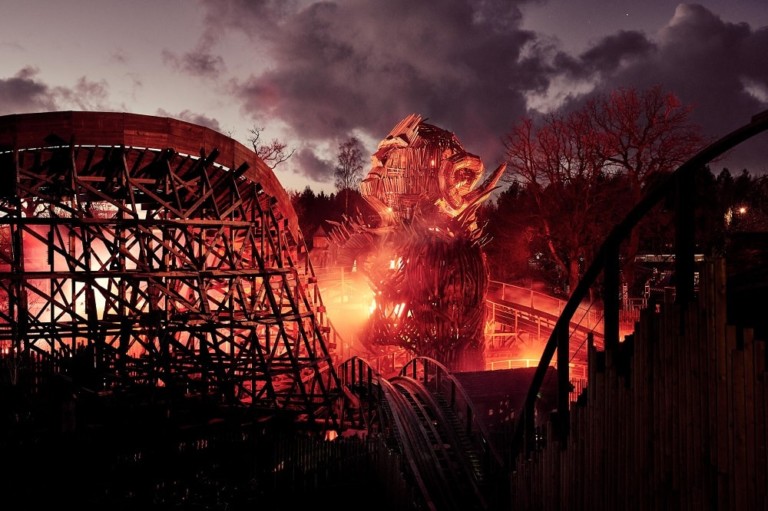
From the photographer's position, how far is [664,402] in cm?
439

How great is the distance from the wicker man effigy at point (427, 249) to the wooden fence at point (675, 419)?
45.7ft

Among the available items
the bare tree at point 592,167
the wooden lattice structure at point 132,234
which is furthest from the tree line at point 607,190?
the wooden lattice structure at point 132,234

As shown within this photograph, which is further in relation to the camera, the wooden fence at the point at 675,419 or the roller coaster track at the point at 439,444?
the roller coaster track at the point at 439,444

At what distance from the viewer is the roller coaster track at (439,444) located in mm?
9758

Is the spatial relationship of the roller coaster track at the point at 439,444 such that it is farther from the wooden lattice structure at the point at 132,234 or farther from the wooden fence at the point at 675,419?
the wooden fence at the point at 675,419

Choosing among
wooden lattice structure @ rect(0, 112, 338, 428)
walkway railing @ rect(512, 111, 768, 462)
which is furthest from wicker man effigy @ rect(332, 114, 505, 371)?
walkway railing @ rect(512, 111, 768, 462)

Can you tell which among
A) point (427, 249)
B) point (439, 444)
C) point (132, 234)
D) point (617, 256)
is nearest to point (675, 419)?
point (617, 256)

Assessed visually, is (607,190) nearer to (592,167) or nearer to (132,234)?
(592,167)

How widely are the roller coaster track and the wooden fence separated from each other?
295 cm

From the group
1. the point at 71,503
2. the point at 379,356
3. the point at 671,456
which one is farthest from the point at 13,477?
the point at 379,356

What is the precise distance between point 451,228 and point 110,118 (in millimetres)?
11341

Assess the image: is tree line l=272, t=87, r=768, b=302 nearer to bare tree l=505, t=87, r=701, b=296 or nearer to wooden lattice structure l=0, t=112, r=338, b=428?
bare tree l=505, t=87, r=701, b=296

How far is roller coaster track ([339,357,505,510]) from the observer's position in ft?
32.0

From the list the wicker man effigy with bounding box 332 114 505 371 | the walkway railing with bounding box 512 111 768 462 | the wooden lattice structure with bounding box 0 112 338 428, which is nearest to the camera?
the walkway railing with bounding box 512 111 768 462
